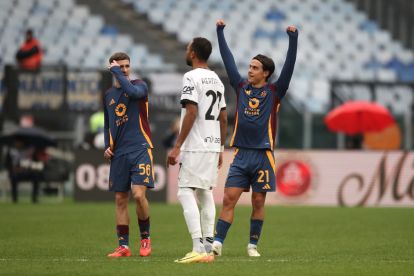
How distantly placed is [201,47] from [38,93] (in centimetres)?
1537

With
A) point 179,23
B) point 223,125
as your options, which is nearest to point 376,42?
point 179,23

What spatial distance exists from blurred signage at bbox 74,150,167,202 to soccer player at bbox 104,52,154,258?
1158cm

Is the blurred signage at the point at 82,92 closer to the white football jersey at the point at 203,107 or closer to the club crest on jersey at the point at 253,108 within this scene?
the club crest on jersey at the point at 253,108

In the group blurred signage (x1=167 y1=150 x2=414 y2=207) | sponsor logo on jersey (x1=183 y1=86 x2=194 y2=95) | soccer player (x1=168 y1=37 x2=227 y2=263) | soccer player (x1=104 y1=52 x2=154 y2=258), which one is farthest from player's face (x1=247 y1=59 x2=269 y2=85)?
blurred signage (x1=167 y1=150 x2=414 y2=207)

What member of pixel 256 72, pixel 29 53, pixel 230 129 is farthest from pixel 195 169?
pixel 29 53

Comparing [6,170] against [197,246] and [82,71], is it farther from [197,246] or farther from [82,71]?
[197,246]

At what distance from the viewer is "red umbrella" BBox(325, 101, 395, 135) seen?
23.3m

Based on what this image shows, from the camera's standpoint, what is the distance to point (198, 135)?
31.7 feet

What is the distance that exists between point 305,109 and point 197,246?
1632 cm

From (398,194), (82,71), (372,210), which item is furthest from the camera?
(82,71)

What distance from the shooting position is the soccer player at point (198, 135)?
955 centimetres

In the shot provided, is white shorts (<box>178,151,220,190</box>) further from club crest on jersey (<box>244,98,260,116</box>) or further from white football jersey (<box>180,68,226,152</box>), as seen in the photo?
club crest on jersey (<box>244,98,260,116</box>)

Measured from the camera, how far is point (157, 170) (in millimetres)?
22062

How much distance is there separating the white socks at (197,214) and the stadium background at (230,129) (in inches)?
14.4
